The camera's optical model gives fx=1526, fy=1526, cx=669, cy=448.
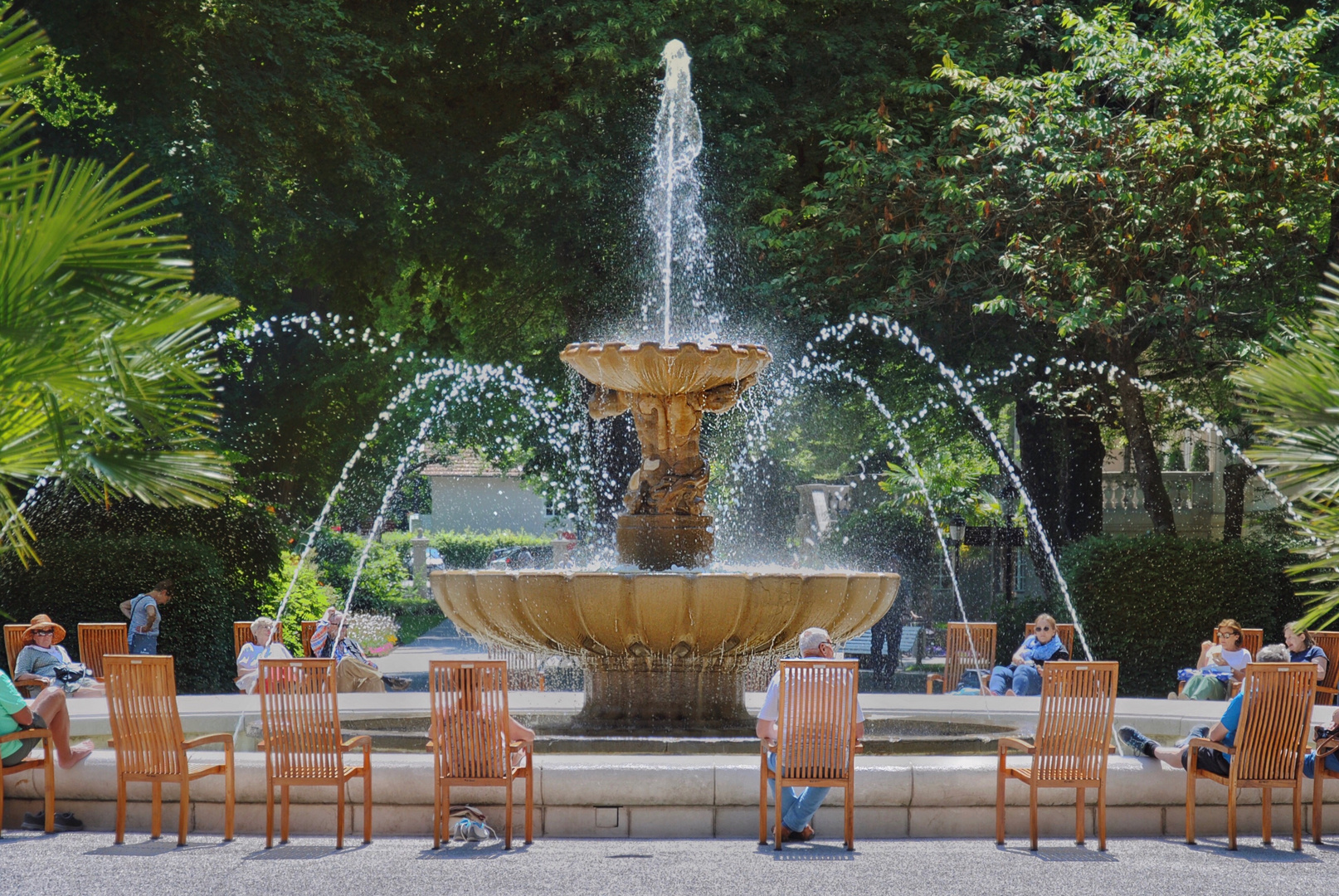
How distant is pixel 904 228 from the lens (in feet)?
59.8

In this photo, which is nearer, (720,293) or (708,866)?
(708,866)

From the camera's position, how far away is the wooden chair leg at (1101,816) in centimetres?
757

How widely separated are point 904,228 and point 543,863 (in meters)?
12.6

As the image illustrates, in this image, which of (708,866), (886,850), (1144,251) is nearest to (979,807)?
(886,850)

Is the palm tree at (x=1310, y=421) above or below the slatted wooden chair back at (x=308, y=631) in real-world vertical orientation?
above

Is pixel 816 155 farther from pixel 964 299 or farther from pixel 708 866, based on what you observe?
pixel 708 866

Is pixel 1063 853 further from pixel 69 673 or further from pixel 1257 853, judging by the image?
pixel 69 673

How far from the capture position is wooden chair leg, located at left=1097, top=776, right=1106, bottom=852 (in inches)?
298

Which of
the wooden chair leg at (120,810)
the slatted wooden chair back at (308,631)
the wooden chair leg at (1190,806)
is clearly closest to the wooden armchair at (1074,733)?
the wooden chair leg at (1190,806)

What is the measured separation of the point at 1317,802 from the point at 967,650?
5.96 m

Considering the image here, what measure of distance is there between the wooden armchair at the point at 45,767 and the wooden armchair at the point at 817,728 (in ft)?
12.0

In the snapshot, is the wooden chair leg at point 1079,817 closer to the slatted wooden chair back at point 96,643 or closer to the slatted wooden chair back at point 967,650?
the slatted wooden chair back at point 967,650

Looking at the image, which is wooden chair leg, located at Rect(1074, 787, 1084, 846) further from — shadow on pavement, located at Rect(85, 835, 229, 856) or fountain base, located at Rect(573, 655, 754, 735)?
shadow on pavement, located at Rect(85, 835, 229, 856)

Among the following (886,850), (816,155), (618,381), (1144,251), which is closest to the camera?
(886,850)
